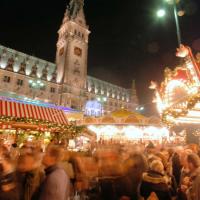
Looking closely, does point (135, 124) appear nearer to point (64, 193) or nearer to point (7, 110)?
point (7, 110)

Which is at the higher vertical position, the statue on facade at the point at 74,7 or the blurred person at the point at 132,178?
the statue on facade at the point at 74,7

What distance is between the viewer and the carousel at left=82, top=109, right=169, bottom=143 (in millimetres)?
16250

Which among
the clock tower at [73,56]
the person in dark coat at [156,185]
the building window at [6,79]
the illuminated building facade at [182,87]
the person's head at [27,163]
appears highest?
the clock tower at [73,56]

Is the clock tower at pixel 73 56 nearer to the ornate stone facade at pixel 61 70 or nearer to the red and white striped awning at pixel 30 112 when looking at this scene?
the ornate stone facade at pixel 61 70

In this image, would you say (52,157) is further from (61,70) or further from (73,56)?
(73,56)

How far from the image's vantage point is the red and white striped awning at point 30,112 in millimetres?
11711

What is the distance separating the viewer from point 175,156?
500 cm

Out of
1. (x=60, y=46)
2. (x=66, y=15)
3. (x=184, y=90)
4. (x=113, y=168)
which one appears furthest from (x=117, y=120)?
(x=66, y=15)

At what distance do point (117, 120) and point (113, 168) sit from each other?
43.7 ft

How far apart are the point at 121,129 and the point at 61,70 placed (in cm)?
3593

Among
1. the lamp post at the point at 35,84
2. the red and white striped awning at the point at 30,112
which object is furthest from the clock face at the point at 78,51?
the red and white striped awning at the point at 30,112

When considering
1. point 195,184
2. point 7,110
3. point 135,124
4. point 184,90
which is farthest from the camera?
point 135,124

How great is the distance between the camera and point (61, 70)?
5059 cm

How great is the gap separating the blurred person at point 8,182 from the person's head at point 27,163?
165 millimetres
